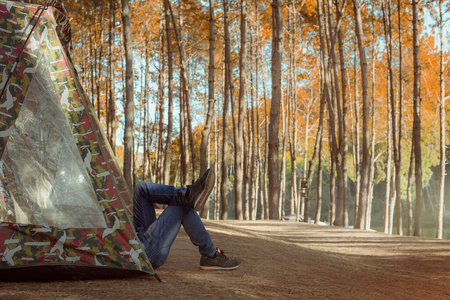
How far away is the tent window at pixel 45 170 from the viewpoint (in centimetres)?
323

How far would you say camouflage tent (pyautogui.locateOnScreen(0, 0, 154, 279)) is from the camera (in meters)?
3.19

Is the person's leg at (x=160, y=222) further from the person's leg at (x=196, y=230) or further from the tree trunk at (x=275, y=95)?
the tree trunk at (x=275, y=95)

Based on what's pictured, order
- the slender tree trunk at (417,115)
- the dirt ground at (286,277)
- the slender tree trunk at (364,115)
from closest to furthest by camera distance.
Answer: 1. the dirt ground at (286,277)
2. the slender tree trunk at (417,115)
3. the slender tree trunk at (364,115)

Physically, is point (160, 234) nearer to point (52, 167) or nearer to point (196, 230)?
point (196, 230)

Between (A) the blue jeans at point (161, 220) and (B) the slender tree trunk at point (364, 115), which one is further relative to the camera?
(B) the slender tree trunk at point (364, 115)

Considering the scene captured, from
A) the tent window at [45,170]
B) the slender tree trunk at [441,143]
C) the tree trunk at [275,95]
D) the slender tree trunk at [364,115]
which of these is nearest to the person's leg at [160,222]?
the tent window at [45,170]

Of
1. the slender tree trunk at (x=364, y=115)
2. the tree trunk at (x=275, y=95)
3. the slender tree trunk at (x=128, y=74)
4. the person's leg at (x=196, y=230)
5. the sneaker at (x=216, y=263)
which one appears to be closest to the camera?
the person's leg at (x=196, y=230)

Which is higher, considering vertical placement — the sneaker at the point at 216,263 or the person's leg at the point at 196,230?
the person's leg at the point at 196,230

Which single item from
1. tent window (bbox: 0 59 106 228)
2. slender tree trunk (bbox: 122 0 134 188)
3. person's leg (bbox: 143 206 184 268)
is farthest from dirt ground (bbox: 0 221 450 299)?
slender tree trunk (bbox: 122 0 134 188)

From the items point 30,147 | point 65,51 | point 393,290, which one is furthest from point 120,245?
point 393,290

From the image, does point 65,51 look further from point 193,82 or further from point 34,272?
point 193,82

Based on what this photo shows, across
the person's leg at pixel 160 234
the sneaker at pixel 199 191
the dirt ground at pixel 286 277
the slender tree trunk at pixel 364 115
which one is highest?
the slender tree trunk at pixel 364 115

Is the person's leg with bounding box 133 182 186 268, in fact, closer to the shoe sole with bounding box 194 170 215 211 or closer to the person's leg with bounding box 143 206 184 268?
the person's leg with bounding box 143 206 184 268

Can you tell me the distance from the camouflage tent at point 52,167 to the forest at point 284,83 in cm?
216
